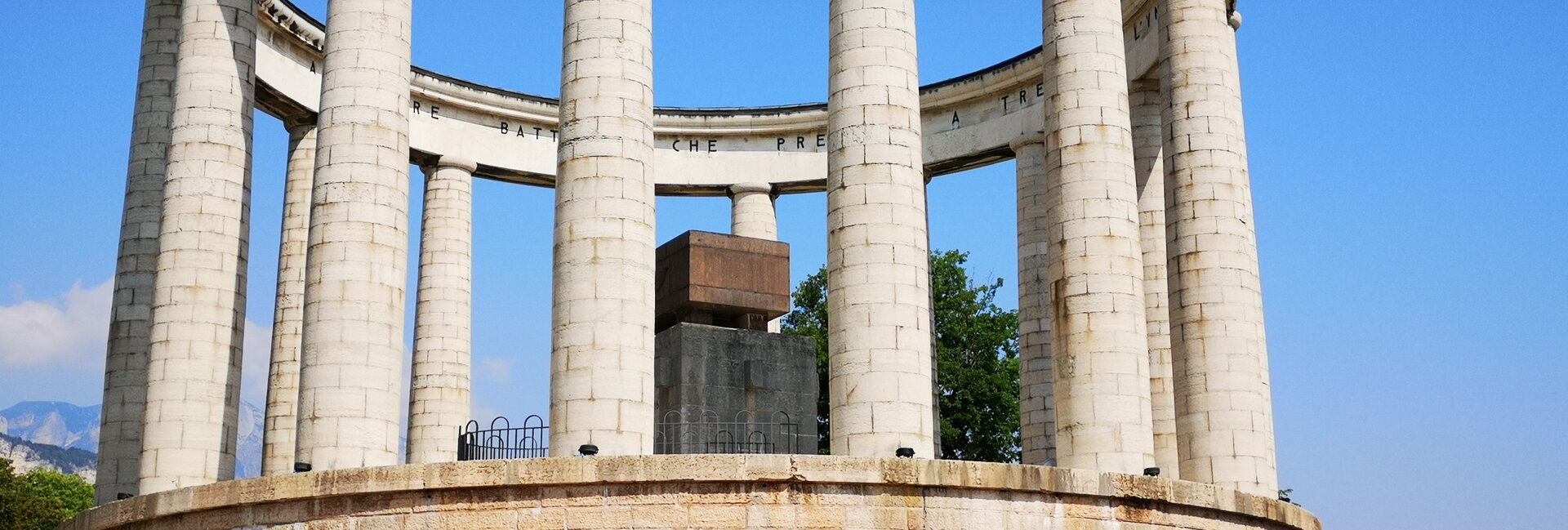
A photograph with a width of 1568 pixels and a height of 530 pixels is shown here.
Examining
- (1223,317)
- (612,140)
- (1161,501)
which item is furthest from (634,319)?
(1223,317)

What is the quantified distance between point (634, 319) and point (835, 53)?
7843mm

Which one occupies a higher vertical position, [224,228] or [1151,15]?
[1151,15]

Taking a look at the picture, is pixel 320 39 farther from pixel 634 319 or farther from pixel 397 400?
pixel 634 319

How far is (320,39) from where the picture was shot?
4534 centimetres

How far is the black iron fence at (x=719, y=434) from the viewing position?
120 feet

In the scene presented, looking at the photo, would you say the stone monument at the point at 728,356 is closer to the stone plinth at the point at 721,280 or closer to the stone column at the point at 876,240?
the stone plinth at the point at 721,280

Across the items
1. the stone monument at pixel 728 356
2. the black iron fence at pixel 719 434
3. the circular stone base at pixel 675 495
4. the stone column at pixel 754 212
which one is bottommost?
the circular stone base at pixel 675 495

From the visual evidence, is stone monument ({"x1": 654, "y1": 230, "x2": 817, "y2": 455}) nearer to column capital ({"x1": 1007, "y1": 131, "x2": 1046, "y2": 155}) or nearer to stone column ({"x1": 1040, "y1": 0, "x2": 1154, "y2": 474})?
stone column ({"x1": 1040, "y1": 0, "x2": 1154, "y2": 474})

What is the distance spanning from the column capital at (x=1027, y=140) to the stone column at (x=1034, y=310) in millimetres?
25

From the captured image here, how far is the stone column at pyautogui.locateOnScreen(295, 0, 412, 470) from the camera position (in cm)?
3186

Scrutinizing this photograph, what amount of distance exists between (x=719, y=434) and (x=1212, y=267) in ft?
40.5

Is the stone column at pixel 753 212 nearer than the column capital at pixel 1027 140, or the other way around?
the column capital at pixel 1027 140

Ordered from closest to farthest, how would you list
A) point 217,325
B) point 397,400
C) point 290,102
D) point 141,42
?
point 397,400
point 217,325
point 141,42
point 290,102

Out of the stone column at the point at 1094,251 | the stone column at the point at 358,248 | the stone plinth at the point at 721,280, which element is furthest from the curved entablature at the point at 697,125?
the stone plinth at the point at 721,280
